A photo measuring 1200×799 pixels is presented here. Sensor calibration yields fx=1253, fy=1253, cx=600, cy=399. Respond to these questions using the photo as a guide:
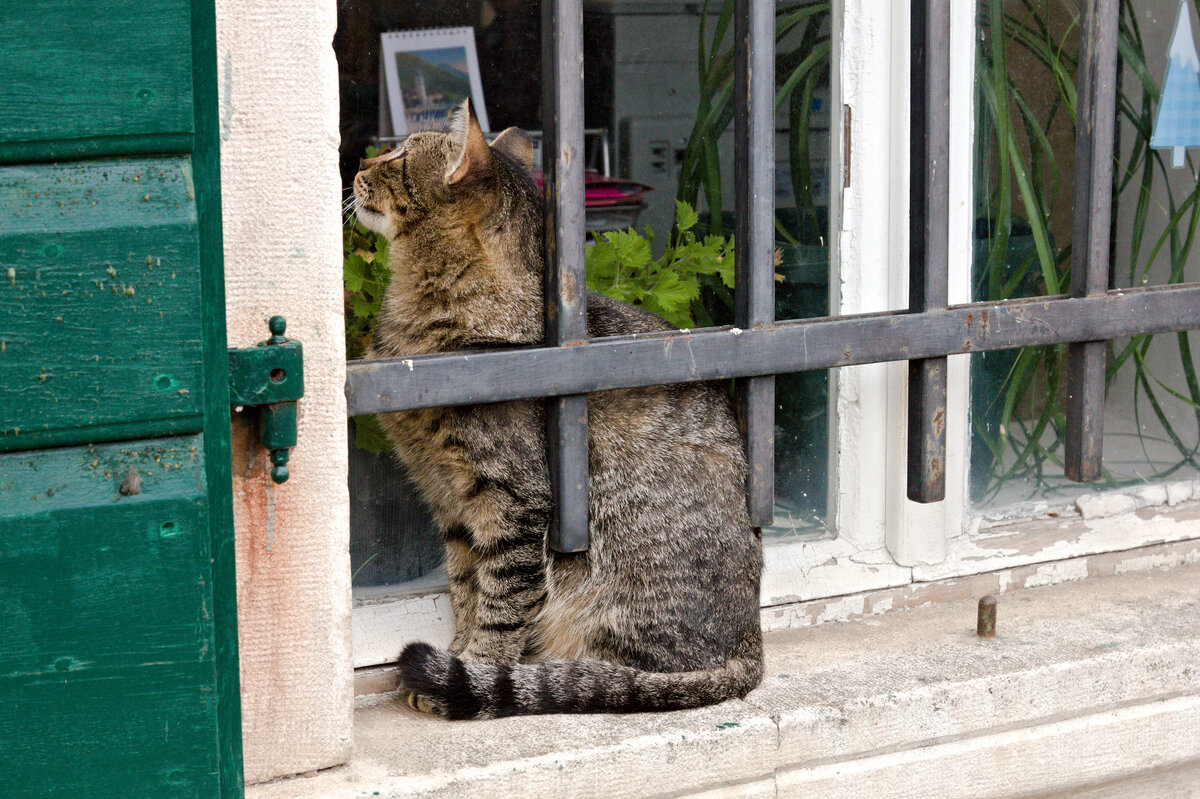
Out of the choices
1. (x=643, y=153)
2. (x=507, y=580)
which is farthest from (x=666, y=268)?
(x=507, y=580)

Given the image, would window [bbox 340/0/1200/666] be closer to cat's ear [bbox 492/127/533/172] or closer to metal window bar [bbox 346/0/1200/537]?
metal window bar [bbox 346/0/1200/537]

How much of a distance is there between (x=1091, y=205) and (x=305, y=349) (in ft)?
5.71

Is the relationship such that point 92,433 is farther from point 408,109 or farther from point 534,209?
point 408,109

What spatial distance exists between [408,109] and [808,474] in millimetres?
1296

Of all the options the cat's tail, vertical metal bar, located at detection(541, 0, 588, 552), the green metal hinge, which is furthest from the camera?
the cat's tail

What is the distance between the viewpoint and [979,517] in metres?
3.04

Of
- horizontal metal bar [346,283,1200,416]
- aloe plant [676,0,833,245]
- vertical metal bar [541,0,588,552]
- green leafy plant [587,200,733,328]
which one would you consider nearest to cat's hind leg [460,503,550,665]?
vertical metal bar [541,0,588,552]

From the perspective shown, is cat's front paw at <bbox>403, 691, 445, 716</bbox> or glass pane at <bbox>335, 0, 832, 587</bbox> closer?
cat's front paw at <bbox>403, 691, 445, 716</bbox>

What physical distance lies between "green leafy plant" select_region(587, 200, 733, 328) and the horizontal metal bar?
1.42 ft

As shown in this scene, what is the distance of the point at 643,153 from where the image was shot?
3070mm

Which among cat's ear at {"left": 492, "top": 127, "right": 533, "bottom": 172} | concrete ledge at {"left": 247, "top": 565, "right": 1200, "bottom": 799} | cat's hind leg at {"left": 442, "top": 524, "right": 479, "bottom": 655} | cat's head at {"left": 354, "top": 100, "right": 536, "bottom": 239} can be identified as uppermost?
cat's ear at {"left": 492, "top": 127, "right": 533, "bottom": 172}

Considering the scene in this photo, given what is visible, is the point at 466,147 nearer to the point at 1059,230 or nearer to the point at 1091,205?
the point at 1091,205

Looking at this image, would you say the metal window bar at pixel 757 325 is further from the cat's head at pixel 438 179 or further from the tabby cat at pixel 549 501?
the cat's head at pixel 438 179

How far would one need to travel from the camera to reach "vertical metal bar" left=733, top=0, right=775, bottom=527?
92.6 inches
